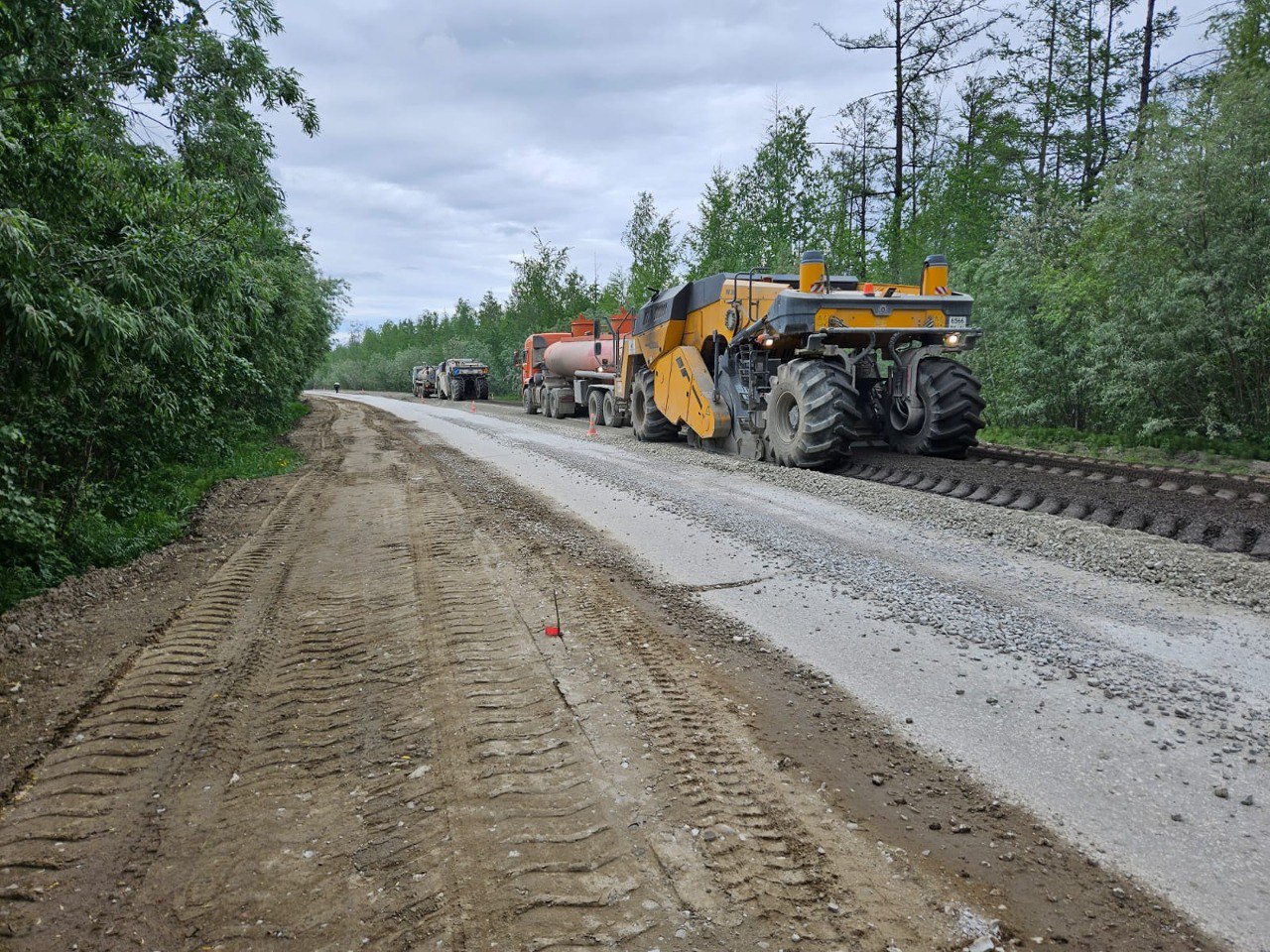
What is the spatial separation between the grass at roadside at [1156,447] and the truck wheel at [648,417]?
6098 mm

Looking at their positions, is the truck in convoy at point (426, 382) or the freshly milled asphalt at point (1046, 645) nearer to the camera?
the freshly milled asphalt at point (1046, 645)

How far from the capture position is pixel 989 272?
16719 mm

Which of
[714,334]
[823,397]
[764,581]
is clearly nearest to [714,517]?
[764,581]

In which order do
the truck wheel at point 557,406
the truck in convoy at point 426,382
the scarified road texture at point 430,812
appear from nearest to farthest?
the scarified road texture at point 430,812 → the truck wheel at point 557,406 → the truck in convoy at point 426,382

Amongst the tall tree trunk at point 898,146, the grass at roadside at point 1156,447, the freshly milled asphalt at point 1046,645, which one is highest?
the tall tree trunk at point 898,146

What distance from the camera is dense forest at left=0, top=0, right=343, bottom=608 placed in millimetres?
3785

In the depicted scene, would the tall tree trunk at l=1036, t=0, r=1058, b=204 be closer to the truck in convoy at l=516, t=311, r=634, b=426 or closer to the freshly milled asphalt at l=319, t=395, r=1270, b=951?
the truck in convoy at l=516, t=311, r=634, b=426

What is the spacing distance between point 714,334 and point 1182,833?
1100 centimetres

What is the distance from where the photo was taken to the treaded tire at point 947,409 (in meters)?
10.0

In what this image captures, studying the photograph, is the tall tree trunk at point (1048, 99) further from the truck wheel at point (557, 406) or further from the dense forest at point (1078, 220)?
the truck wheel at point (557, 406)

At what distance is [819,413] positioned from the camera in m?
10.1

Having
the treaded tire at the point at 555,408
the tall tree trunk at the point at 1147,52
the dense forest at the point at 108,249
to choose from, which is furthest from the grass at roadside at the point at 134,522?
the tall tree trunk at the point at 1147,52

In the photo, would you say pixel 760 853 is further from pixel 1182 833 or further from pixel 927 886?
pixel 1182 833

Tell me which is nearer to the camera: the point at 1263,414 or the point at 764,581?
the point at 764,581
